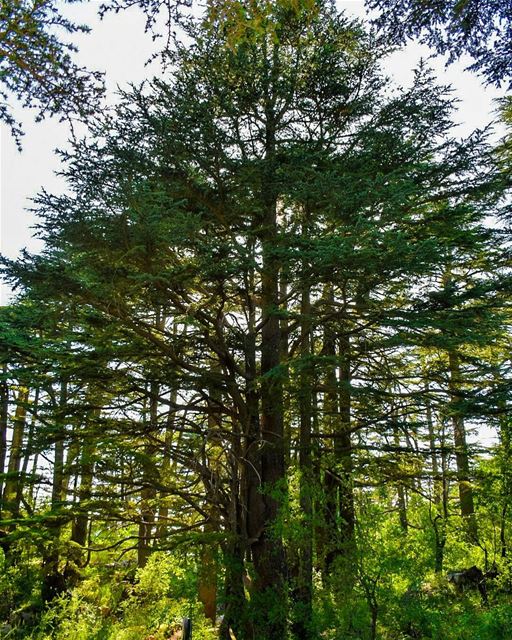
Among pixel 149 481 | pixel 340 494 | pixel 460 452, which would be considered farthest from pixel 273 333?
pixel 460 452

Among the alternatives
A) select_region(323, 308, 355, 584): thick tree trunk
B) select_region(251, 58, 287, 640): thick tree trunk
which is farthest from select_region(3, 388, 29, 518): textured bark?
select_region(323, 308, 355, 584): thick tree trunk

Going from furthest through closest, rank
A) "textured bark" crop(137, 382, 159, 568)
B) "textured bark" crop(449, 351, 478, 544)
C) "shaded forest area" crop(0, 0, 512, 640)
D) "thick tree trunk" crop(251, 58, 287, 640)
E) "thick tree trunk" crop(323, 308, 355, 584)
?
1. "textured bark" crop(137, 382, 159, 568)
2. "textured bark" crop(449, 351, 478, 544)
3. "thick tree trunk" crop(251, 58, 287, 640)
4. "shaded forest area" crop(0, 0, 512, 640)
5. "thick tree trunk" crop(323, 308, 355, 584)

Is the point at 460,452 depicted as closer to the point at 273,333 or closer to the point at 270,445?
the point at 270,445

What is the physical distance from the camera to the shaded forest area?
19.7ft

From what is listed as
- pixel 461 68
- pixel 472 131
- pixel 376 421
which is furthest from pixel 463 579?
pixel 461 68

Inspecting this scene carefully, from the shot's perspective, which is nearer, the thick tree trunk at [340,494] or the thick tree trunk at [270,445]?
the thick tree trunk at [340,494]

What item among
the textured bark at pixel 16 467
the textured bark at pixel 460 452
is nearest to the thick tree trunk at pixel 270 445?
the textured bark at pixel 460 452

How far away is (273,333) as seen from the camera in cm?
870

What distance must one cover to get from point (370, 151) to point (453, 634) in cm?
698

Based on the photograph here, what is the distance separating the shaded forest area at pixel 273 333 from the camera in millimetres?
6020

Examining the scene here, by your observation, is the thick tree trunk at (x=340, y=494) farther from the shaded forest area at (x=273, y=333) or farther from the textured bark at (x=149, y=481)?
the textured bark at (x=149, y=481)

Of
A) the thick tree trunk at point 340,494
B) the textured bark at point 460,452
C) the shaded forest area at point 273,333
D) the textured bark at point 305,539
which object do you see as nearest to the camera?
the thick tree trunk at point 340,494

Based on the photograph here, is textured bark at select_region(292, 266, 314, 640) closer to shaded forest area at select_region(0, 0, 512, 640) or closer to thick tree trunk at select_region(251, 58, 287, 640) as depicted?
shaded forest area at select_region(0, 0, 512, 640)

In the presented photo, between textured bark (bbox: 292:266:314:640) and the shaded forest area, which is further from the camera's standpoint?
textured bark (bbox: 292:266:314:640)
